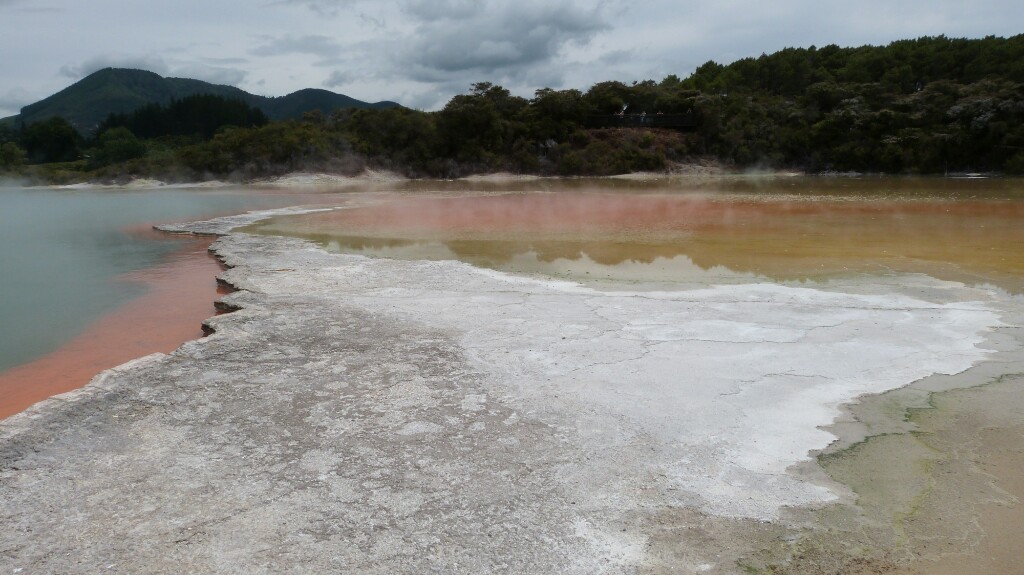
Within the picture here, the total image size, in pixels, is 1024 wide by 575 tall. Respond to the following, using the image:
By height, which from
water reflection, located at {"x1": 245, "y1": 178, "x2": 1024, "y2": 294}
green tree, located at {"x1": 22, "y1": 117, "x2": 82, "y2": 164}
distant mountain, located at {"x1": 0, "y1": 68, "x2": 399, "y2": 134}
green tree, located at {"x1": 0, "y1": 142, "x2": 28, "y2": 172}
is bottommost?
water reflection, located at {"x1": 245, "y1": 178, "x2": 1024, "y2": 294}

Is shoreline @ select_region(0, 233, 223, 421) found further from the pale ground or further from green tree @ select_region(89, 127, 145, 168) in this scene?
green tree @ select_region(89, 127, 145, 168)

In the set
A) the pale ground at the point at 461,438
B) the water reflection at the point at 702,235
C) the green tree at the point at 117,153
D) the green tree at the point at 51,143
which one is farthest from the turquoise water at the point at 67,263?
the green tree at the point at 51,143

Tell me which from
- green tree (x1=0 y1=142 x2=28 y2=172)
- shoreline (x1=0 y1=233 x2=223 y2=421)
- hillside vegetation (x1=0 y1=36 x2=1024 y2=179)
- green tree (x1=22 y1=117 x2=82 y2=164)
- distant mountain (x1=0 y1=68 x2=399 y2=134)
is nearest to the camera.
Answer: shoreline (x1=0 y1=233 x2=223 y2=421)

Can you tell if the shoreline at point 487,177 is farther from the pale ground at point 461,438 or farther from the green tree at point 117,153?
Result: the pale ground at point 461,438

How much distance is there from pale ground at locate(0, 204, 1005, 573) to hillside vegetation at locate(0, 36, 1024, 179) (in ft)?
115

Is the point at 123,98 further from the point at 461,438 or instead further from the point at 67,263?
the point at 461,438

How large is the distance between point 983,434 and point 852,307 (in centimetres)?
274

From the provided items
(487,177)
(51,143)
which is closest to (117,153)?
(51,143)

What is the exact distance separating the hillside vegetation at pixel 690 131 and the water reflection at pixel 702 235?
17.7 meters

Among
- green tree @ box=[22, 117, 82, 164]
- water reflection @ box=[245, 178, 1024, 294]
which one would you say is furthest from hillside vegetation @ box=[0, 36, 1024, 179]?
water reflection @ box=[245, 178, 1024, 294]

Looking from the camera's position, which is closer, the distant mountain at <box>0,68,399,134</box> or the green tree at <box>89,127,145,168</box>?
the green tree at <box>89,127,145,168</box>

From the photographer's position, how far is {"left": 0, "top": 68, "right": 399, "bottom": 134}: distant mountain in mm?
133500

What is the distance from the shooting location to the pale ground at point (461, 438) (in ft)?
9.51

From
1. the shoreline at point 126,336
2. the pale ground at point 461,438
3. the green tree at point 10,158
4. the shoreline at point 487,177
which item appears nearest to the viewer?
the pale ground at point 461,438
